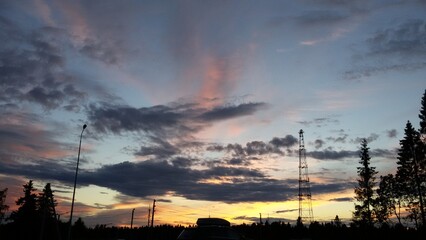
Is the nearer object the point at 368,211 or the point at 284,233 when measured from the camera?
the point at 368,211

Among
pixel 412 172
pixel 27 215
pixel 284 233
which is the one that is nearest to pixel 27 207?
pixel 27 215

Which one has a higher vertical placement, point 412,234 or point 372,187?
point 372,187

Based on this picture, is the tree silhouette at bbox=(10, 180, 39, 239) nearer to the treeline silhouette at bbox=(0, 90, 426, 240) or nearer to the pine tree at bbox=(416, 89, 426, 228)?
the treeline silhouette at bbox=(0, 90, 426, 240)

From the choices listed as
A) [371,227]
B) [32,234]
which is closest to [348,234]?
[371,227]

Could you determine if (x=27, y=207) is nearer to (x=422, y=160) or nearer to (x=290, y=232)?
(x=290, y=232)

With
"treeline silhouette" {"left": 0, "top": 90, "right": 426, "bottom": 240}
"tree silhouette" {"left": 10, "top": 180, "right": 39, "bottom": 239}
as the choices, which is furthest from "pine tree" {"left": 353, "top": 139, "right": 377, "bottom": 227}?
"tree silhouette" {"left": 10, "top": 180, "right": 39, "bottom": 239}

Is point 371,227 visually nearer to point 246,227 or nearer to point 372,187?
point 372,187

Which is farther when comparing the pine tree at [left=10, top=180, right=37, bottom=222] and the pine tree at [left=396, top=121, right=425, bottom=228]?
the pine tree at [left=10, top=180, right=37, bottom=222]

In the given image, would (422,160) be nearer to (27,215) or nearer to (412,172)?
(412,172)

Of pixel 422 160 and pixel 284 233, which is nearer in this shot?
pixel 422 160

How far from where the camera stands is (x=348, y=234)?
2859 inches

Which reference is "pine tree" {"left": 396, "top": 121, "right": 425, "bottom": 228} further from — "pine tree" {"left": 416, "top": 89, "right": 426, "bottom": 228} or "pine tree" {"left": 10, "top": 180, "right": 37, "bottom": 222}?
"pine tree" {"left": 10, "top": 180, "right": 37, "bottom": 222}

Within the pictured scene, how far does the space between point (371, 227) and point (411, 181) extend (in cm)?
1380

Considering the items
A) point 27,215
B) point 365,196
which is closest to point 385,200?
point 365,196
